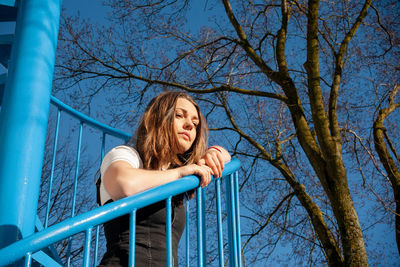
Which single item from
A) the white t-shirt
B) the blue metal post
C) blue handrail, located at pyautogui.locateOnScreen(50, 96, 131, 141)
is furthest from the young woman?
blue handrail, located at pyautogui.locateOnScreen(50, 96, 131, 141)

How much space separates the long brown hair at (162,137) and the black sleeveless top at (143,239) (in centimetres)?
21

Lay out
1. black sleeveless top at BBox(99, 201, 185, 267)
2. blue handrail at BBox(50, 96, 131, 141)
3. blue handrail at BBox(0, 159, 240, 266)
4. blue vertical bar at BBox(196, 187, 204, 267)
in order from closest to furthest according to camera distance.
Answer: blue handrail at BBox(0, 159, 240, 266) < black sleeveless top at BBox(99, 201, 185, 267) < blue vertical bar at BBox(196, 187, 204, 267) < blue handrail at BBox(50, 96, 131, 141)

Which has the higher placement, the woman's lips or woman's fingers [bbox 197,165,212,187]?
the woman's lips

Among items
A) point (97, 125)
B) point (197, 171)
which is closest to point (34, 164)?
point (197, 171)

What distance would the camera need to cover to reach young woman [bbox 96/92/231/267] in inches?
51.9

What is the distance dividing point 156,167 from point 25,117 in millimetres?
633

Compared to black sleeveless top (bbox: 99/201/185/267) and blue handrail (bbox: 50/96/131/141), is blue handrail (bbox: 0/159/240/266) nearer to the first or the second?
black sleeveless top (bbox: 99/201/185/267)

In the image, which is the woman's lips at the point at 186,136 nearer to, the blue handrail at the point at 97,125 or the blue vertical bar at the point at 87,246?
the blue vertical bar at the point at 87,246

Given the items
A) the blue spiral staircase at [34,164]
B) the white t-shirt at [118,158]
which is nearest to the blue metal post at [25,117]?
the blue spiral staircase at [34,164]

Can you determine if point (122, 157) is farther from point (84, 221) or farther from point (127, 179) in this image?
point (84, 221)

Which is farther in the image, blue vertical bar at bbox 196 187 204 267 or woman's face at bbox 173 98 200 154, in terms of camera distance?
woman's face at bbox 173 98 200 154

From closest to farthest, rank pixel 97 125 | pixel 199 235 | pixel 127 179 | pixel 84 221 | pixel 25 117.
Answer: pixel 84 221 < pixel 127 179 < pixel 199 235 < pixel 25 117 < pixel 97 125

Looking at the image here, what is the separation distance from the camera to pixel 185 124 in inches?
68.3

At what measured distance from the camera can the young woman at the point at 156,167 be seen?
132 centimetres
